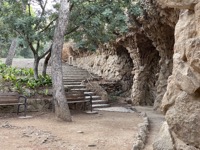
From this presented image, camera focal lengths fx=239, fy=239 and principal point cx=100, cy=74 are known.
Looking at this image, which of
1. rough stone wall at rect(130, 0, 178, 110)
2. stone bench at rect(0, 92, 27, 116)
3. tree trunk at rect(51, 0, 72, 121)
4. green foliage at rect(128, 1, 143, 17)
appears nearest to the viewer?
tree trunk at rect(51, 0, 72, 121)

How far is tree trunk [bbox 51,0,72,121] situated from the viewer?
7.89 m

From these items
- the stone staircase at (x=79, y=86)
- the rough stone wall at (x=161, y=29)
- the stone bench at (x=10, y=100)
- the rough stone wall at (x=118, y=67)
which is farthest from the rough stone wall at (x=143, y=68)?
the stone bench at (x=10, y=100)

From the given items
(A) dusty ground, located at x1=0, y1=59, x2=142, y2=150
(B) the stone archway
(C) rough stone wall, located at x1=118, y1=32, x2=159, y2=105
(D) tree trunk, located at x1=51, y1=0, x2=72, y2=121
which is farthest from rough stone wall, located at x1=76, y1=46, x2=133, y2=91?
(D) tree trunk, located at x1=51, y1=0, x2=72, y2=121

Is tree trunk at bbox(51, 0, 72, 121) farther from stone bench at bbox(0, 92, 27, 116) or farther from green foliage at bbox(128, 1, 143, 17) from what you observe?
green foliage at bbox(128, 1, 143, 17)

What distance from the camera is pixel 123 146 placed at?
522 cm

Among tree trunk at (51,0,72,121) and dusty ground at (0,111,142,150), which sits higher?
tree trunk at (51,0,72,121)

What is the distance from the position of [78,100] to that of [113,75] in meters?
6.39

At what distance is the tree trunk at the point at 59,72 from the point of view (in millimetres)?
7895

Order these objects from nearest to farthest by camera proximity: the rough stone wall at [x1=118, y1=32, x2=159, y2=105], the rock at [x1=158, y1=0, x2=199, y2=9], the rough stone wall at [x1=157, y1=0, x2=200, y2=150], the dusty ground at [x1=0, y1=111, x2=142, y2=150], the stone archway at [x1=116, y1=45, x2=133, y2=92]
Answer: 1. the rough stone wall at [x1=157, y1=0, x2=200, y2=150]
2. the rock at [x1=158, y1=0, x2=199, y2=9]
3. the dusty ground at [x1=0, y1=111, x2=142, y2=150]
4. the rough stone wall at [x1=118, y1=32, x2=159, y2=105]
5. the stone archway at [x1=116, y1=45, x2=133, y2=92]

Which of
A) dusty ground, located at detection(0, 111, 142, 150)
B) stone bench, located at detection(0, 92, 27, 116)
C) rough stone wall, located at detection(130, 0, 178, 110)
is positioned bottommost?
dusty ground, located at detection(0, 111, 142, 150)

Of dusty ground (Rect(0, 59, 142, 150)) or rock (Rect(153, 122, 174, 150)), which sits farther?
dusty ground (Rect(0, 59, 142, 150))

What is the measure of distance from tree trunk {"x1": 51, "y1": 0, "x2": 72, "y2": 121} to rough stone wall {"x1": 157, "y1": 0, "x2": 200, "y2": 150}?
537 centimetres

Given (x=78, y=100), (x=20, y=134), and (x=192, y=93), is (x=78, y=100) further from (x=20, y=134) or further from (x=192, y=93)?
(x=192, y=93)

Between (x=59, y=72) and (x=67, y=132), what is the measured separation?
241 centimetres
